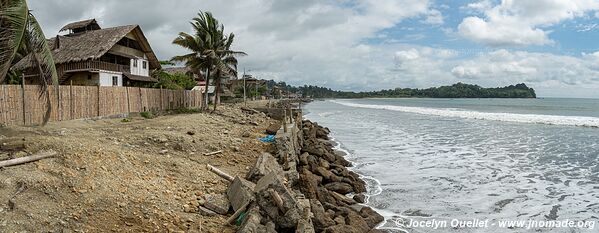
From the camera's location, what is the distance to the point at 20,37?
732 cm

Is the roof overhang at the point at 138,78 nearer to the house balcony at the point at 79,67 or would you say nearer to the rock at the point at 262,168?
the house balcony at the point at 79,67

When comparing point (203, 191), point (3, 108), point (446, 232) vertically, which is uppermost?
point (3, 108)

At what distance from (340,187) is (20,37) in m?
7.96

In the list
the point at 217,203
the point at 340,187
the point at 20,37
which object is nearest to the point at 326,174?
the point at 340,187

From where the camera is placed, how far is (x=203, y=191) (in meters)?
7.84

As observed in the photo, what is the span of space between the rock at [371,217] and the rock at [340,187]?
83.6 inches

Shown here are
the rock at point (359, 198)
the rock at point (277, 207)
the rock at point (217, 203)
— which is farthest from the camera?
the rock at point (359, 198)

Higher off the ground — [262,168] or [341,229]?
[262,168]

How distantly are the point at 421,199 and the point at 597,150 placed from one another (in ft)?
47.1

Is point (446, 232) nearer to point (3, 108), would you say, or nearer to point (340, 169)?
point (340, 169)

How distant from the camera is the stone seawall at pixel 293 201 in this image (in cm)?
621

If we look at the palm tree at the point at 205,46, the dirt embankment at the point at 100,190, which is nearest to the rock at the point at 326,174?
the dirt embankment at the point at 100,190

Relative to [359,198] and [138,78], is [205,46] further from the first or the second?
[359,198]

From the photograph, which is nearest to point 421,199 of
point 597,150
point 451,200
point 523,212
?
point 451,200
